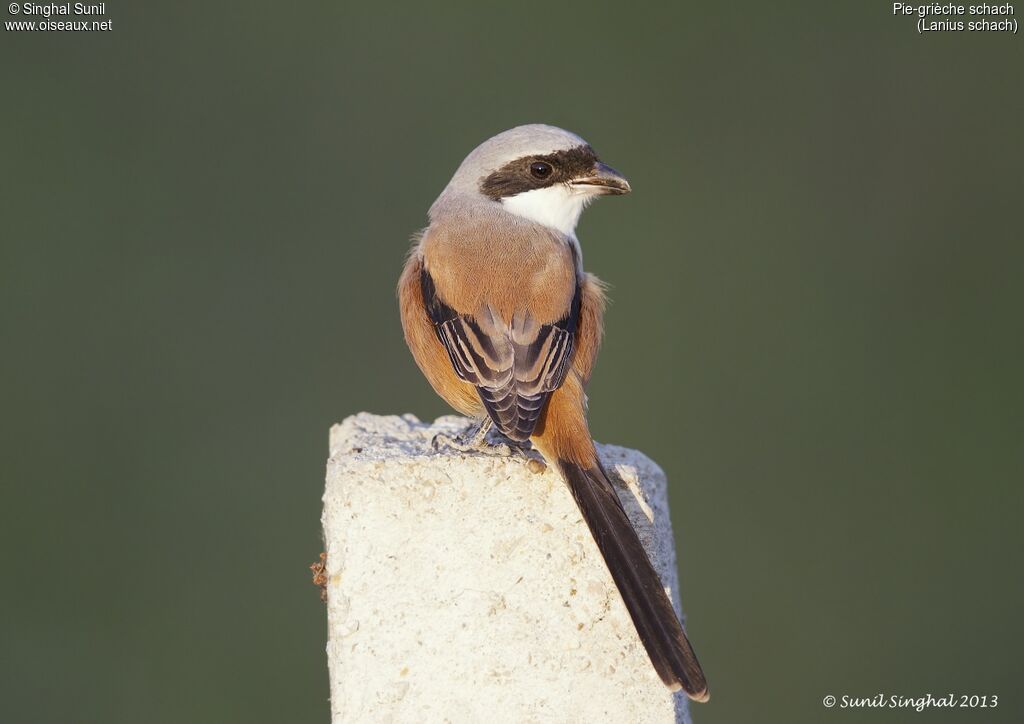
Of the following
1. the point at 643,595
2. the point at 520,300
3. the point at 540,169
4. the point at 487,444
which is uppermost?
the point at 540,169

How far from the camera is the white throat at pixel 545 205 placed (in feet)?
13.2

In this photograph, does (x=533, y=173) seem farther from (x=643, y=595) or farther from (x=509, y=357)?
(x=643, y=595)

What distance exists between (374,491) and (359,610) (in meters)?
0.21

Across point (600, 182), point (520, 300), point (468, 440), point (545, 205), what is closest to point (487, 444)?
point (468, 440)

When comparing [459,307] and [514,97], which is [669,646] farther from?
[514,97]

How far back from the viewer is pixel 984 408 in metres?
8.85

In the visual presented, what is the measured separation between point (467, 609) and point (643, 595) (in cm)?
31

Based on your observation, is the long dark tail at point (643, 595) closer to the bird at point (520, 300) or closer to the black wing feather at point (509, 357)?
the bird at point (520, 300)

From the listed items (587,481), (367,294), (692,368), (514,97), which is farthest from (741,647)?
(587,481)

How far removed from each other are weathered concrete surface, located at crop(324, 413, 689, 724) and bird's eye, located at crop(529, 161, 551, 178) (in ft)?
5.06

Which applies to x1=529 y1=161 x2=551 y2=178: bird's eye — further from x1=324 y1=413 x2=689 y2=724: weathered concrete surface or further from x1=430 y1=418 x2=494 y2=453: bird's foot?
x1=324 y1=413 x2=689 y2=724: weathered concrete surface

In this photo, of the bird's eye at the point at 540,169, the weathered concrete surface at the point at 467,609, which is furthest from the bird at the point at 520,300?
the weathered concrete surface at the point at 467,609

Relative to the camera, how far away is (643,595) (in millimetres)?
2570

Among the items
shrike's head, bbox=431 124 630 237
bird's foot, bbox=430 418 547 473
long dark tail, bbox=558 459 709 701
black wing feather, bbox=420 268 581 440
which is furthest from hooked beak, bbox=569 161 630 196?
long dark tail, bbox=558 459 709 701
